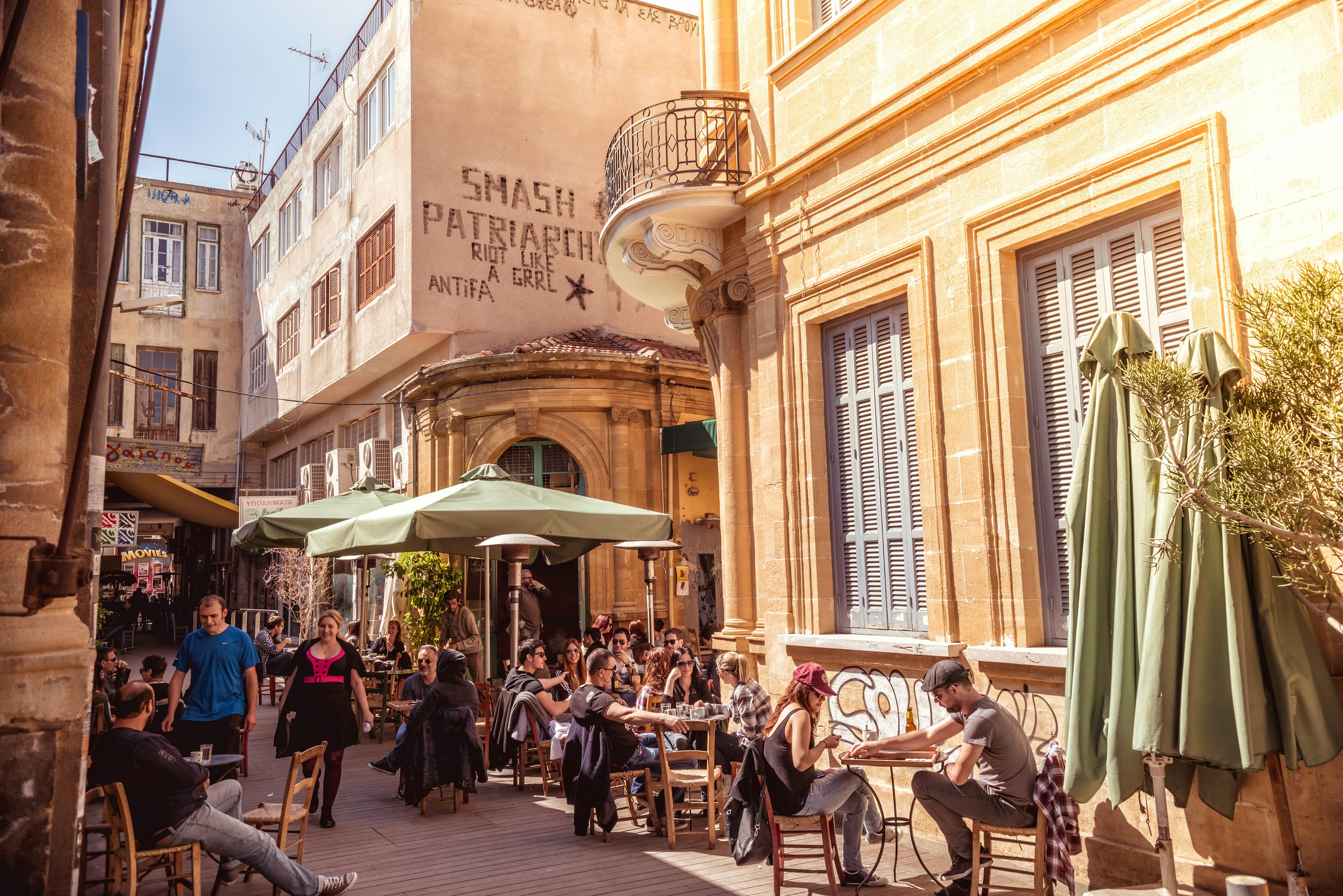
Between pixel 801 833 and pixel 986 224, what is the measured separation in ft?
12.6

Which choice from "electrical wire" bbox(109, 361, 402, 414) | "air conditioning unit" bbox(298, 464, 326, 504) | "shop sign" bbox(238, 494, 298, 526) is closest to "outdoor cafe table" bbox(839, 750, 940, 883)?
"shop sign" bbox(238, 494, 298, 526)

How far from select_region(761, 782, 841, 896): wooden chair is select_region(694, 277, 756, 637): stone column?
3249mm

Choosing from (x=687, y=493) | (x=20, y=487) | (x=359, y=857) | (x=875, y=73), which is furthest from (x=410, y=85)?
(x=20, y=487)

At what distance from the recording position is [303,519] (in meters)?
11.1

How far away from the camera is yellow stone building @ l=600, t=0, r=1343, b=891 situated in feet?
16.6

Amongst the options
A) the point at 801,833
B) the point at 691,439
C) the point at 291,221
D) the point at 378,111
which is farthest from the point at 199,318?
the point at 801,833

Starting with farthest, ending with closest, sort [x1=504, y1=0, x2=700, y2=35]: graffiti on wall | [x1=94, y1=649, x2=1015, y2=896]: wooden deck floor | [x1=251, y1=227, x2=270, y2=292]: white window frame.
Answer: [x1=251, y1=227, x2=270, y2=292]: white window frame, [x1=504, y1=0, x2=700, y2=35]: graffiti on wall, [x1=94, y1=649, x2=1015, y2=896]: wooden deck floor

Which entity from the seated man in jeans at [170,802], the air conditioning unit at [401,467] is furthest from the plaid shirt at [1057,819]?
the air conditioning unit at [401,467]

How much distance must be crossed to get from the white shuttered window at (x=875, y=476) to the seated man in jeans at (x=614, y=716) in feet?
5.68

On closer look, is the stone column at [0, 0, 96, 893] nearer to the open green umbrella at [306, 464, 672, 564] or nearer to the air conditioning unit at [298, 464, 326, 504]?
the open green umbrella at [306, 464, 672, 564]

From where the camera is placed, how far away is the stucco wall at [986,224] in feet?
16.2

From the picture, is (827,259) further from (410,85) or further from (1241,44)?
(410,85)

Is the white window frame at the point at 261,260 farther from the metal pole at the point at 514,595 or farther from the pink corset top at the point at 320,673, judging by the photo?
the pink corset top at the point at 320,673

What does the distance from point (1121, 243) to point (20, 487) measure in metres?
5.52
